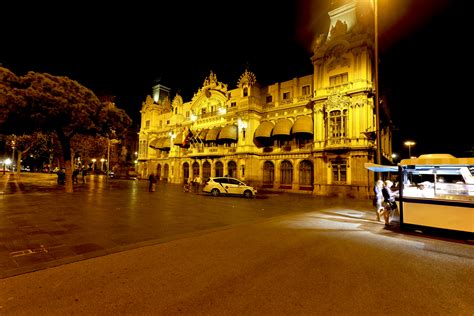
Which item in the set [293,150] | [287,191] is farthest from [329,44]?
[287,191]

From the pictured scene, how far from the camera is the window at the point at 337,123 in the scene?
2441 centimetres

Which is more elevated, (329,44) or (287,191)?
(329,44)

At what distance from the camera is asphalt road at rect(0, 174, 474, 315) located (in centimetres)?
364

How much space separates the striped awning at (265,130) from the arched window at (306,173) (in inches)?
228

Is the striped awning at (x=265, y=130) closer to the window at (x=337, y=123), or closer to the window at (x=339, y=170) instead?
the window at (x=337, y=123)

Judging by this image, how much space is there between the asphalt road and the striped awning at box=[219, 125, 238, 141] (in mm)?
24539

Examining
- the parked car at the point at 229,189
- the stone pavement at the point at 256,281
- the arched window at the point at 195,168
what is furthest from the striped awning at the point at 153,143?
the stone pavement at the point at 256,281

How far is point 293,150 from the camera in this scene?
2883 cm

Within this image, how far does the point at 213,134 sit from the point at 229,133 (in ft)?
10.7

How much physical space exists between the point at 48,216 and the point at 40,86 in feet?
40.4

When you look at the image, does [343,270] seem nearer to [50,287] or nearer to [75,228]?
[50,287]

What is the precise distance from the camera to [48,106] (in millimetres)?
17047

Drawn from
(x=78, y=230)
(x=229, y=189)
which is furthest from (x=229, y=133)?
(x=78, y=230)


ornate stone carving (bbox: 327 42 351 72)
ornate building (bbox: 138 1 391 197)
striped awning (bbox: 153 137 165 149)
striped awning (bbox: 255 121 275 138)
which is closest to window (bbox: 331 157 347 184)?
ornate building (bbox: 138 1 391 197)
